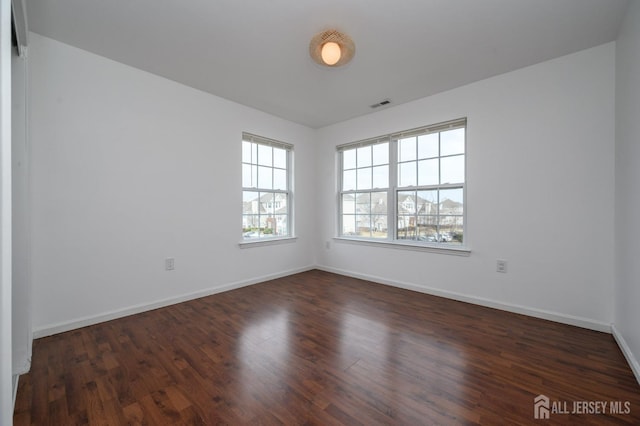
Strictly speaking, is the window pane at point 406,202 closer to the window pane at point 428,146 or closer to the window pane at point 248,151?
the window pane at point 428,146

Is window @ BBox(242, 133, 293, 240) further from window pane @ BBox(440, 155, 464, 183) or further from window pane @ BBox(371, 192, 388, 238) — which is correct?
window pane @ BBox(440, 155, 464, 183)

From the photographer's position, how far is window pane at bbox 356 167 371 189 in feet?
14.2

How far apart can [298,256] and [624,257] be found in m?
3.83

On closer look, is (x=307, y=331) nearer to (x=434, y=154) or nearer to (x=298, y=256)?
(x=298, y=256)

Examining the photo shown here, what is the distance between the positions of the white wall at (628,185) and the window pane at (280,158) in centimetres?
390

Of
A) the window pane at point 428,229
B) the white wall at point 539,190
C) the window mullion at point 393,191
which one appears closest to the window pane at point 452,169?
the white wall at point 539,190

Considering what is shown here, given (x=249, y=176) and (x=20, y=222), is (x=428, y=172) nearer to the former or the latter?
(x=249, y=176)

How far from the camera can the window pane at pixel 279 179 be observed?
14.4 feet

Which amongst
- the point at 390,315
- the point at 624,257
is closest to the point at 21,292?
the point at 390,315

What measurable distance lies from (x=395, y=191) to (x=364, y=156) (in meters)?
0.83

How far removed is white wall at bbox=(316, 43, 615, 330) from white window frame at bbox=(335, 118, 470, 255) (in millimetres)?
92

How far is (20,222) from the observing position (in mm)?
1912

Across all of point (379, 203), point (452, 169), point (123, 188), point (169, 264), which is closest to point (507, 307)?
point (452, 169)

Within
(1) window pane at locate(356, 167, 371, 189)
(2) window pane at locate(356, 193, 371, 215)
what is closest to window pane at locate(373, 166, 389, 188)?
(1) window pane at locate(356, 167, 371, 189)
